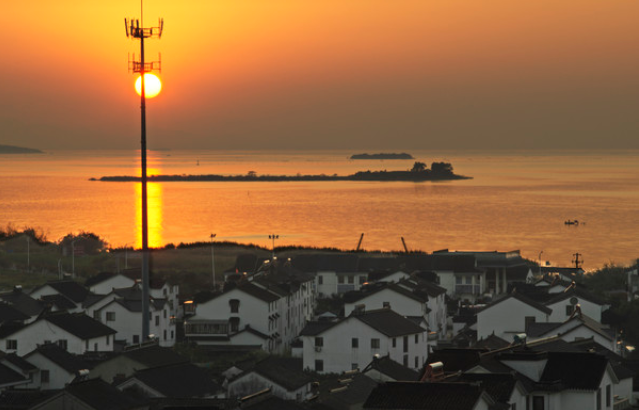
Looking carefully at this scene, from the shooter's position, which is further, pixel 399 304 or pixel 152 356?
pixel 399 304

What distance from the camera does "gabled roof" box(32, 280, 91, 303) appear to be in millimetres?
38500

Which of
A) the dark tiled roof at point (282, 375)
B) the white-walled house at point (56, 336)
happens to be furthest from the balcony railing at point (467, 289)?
the dark tiled roof at point (282, 375)

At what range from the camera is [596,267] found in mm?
64062

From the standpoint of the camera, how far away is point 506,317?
32969 mm

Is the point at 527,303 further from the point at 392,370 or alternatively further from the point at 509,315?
the point at 392,370

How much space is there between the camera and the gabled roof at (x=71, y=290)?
126ft

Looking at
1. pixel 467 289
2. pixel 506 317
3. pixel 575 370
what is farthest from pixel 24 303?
pixel 575 370

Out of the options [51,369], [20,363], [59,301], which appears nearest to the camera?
[20,363]

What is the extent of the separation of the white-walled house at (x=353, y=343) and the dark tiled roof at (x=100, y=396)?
12.4 m

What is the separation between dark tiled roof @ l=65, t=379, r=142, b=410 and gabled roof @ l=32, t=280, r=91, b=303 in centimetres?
2053

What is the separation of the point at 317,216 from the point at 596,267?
50.9 metres

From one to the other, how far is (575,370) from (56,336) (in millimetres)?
18078

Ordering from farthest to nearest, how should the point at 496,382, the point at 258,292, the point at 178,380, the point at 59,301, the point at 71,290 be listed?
the point at 71,290 < the point at 59,301 < the point at 258,292 < the point at 178,380 < the point at 496,382

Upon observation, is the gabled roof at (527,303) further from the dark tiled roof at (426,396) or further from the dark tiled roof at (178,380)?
the dark tiled roof at (426,396)
